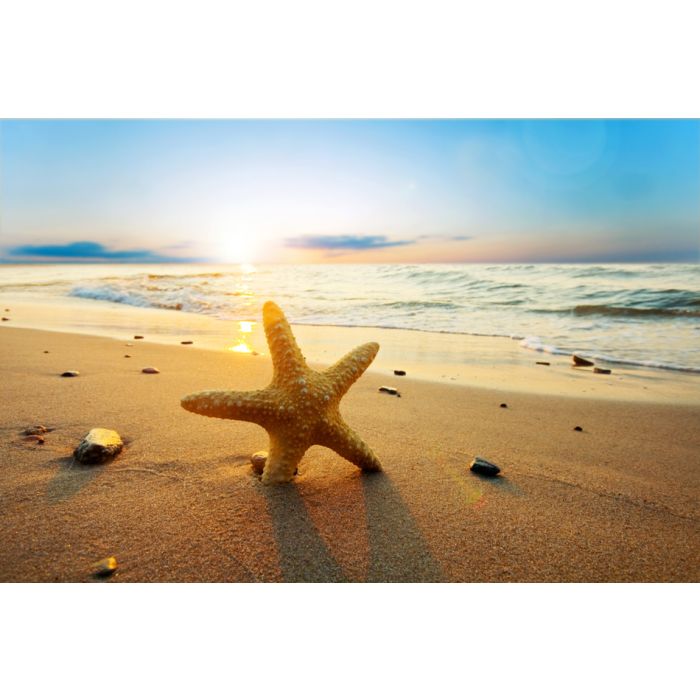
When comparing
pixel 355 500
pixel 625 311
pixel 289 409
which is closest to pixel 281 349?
pixel 289 409

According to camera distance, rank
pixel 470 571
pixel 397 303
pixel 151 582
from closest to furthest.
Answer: pixel 151 582 → pixel 470 571 → pixel 397 303

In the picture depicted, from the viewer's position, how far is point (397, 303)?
473 inches

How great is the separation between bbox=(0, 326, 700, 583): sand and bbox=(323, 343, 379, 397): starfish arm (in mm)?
448

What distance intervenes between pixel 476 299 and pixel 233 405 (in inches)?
433

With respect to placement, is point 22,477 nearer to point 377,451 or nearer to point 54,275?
point 377,451

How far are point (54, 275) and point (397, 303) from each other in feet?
48.5

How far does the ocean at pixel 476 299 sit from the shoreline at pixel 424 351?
0.61 m

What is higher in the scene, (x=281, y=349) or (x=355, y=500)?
(x=281, y=349)

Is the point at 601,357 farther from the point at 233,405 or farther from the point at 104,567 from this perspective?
the point at 104,567

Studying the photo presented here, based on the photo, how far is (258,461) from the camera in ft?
7.91

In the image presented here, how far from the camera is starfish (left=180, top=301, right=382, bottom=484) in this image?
2.15 meters

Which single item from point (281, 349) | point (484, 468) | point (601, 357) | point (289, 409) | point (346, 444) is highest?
point (281, 349)

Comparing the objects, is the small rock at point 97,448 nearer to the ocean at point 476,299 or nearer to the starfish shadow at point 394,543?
the starfish shadow at point 394,543
